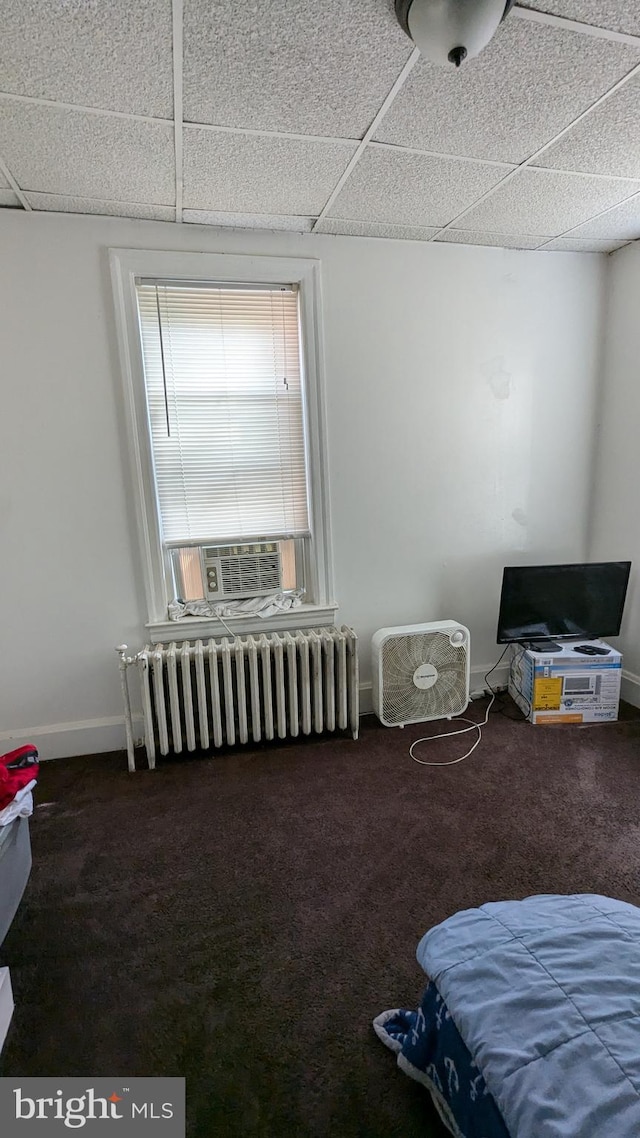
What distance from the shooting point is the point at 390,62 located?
1.34 m

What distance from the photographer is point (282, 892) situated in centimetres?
173

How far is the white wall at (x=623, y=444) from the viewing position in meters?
2.81

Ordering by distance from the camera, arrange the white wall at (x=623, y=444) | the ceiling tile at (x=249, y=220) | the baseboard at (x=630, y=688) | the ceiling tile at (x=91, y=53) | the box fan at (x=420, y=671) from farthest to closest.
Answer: the baseboard at (x=630, y=688) → the white wall at (x=623, y=444) → the box fan at (x=420, y=671) → the ceiling tile at (x=249, y=220) → the ceiling tile at (x=91, y=53)

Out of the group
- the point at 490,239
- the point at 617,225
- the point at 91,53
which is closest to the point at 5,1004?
the point at 91,53

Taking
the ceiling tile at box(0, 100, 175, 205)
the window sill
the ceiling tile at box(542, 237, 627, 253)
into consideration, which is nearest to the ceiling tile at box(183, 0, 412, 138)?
the ceiling tile at box(0, 100, 175, 205)

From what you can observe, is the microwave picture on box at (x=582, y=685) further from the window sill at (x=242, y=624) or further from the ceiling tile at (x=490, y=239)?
the ceiling tile at (x=490, y=239)

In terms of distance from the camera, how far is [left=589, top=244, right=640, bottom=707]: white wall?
281cm

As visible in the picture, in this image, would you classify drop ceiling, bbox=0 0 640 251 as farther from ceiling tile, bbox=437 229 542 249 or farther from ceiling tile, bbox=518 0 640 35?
ceiling tile, bbox=437 229 542 249

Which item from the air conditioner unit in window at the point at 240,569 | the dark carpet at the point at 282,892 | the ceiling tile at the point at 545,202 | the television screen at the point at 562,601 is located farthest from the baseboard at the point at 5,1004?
the ceiling tile at the point at 545,202

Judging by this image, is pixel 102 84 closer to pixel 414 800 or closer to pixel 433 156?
pixel 433 156

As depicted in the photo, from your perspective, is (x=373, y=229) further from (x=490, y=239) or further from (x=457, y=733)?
(x=457, y=733)

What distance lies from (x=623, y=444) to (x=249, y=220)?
2381mm

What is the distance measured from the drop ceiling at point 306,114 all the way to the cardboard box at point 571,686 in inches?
88.3

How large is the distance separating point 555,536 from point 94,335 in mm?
2832
